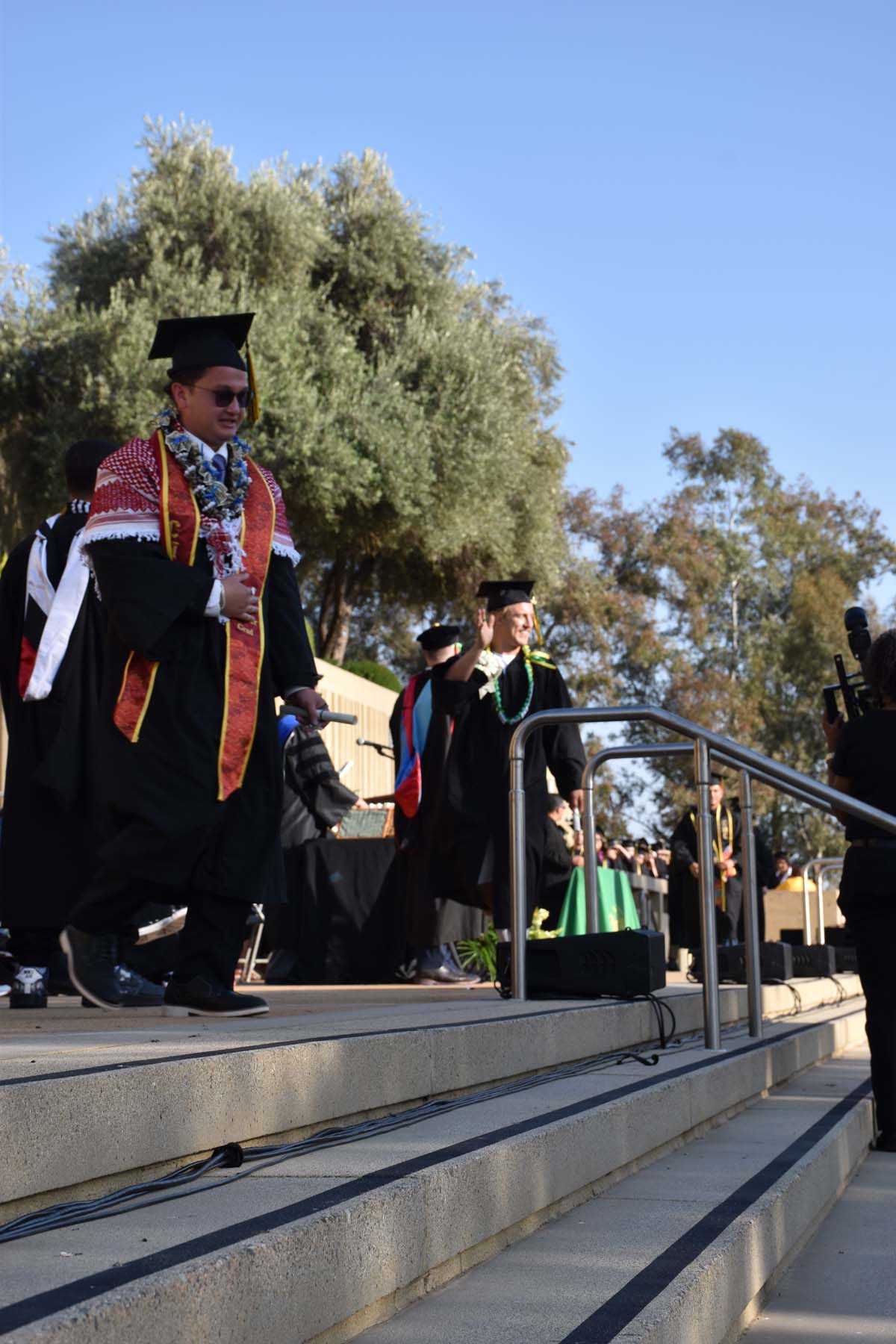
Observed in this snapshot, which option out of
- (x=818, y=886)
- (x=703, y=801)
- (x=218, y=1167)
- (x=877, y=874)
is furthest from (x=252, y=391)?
(x=818, y=886)

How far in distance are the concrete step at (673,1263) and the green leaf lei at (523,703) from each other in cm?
330

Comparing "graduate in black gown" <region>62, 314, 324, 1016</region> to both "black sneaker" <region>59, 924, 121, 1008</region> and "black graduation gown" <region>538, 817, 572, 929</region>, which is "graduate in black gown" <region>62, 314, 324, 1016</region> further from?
"black graduation gown" <region>538, 817, 572, 929</region>

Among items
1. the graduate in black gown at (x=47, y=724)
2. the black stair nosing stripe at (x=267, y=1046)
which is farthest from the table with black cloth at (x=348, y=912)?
the black stair nosing stripe at (x=267, y=1046)

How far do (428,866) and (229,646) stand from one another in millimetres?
4532

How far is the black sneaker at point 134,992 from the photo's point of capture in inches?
174

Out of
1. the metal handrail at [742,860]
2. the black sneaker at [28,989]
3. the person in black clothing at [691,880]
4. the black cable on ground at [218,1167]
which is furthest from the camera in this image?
the person in black clothing at [691,880]

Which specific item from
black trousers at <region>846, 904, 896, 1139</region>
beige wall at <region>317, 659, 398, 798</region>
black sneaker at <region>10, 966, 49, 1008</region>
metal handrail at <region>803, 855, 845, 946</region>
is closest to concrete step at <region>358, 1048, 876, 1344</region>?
black trousers at <region>846, 904, 896, 1139</region>

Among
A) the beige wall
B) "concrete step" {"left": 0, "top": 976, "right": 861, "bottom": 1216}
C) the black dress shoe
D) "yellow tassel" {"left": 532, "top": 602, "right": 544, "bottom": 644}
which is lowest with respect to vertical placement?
"concrete step" {"left": 0, "top": 976, "right": 861, "bottom": 1216}

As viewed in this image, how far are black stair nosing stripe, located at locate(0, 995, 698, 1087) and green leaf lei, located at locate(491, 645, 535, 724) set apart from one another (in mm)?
2987

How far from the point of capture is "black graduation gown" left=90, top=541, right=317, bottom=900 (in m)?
4.08

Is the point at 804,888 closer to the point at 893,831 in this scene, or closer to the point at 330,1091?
the point at 893,831

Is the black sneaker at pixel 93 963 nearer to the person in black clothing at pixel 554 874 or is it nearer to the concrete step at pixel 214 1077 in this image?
the concrete step at pixel 214 1077

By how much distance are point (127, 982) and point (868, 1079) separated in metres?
3.02

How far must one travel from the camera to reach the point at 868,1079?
6.64 meters
